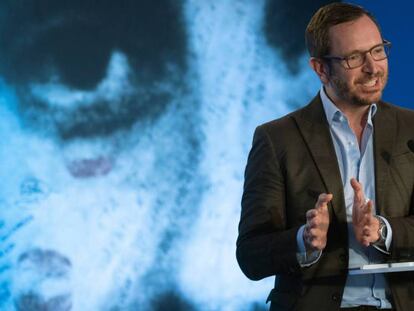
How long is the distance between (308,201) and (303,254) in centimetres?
17

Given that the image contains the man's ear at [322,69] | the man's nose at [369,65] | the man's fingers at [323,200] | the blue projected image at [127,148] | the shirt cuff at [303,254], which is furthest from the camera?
the blue projected image at [127,148]

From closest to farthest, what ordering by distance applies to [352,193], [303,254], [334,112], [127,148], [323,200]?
[323,200], [303,254], [352,193], [334,112], [127,148]

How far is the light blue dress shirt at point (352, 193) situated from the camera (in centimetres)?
176

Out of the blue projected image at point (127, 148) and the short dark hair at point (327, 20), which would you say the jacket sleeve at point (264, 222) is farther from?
the blue projected image at point (127, 148)

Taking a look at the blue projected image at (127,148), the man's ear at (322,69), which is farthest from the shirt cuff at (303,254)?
the blue projected image at (127,148)

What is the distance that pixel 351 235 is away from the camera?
5.94 feet

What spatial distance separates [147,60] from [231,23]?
1.86ft

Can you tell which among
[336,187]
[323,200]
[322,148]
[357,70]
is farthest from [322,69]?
[323,200]

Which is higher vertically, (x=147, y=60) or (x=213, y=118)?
(x=147, y=60)

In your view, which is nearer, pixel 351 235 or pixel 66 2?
pixel 351 235

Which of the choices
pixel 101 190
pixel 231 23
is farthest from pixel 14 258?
pixel 231 23

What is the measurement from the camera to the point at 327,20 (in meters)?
2.02

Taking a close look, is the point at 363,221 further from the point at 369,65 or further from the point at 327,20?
the point at 327,20

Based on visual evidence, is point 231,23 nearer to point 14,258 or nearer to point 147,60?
point 147,60
